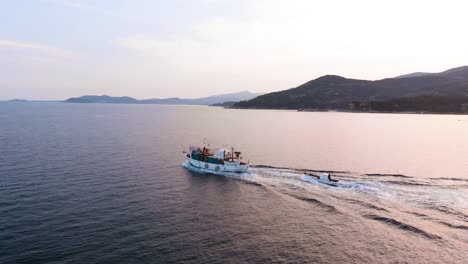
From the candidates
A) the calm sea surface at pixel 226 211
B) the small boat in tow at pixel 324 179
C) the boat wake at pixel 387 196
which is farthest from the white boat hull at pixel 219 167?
the small boat in tow at pixel 324 179

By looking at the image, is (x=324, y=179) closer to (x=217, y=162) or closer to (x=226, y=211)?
(x=226, y=211)

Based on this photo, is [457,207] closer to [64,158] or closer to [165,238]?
[165,238]

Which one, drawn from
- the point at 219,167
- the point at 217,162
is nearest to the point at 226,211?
the point at 219,167

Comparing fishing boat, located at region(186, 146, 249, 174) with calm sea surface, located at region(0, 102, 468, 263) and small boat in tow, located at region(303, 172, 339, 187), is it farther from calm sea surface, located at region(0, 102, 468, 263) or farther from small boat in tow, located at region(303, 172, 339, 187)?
small boat in tow, located at region(303, 172, 339, 187)

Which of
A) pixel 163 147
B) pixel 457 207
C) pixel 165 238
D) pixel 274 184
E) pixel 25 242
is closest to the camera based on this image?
pixel 25 242

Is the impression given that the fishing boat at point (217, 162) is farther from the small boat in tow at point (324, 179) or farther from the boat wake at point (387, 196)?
the small boat in tow at point (324, 179)

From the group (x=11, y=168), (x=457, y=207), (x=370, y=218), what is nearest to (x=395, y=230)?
(x=370, y=218)

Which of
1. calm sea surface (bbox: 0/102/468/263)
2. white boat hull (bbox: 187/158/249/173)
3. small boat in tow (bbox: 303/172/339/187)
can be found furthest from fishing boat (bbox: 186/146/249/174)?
small boat in tow (bbox: 303/172/339/187)

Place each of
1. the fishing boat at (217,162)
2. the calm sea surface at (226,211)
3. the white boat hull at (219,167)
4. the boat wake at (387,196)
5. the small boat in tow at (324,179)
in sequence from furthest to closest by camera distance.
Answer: the fishing boat at (217,162)
the white boat hull at (219,167)
the small boat in tow at (324,179)
the boat wake at (387,196)
the calm sea surface at (226,211)
